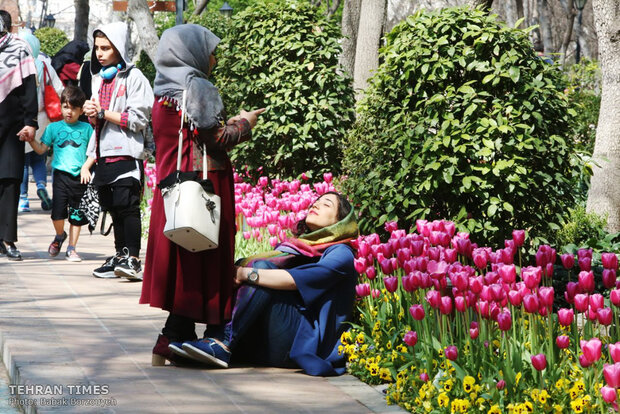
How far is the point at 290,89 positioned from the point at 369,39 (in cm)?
299

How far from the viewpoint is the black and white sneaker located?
27.0 ft

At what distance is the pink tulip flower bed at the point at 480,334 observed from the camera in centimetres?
405

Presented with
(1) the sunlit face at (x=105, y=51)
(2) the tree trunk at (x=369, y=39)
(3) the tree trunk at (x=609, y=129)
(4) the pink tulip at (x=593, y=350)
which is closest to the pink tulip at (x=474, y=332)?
(4) the pink tulip at (x=593, y=350)

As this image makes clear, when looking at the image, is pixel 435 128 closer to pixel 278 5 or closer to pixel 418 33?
pixel 418 33

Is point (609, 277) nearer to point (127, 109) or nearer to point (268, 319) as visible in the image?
point (268, 319)

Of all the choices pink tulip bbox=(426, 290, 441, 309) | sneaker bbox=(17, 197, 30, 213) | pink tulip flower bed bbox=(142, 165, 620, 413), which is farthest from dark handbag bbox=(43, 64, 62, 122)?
pink tulip bbox=(426, 290, 441, 309)

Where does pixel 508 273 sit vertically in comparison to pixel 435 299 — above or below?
above

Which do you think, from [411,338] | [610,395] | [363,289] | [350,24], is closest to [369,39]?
Answer: [350,24]

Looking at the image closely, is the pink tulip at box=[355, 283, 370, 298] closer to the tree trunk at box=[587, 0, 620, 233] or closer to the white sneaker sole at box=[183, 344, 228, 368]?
the white sneaker sole at box=[183, 344, 228, 368]

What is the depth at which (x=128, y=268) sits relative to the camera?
8.27 metres

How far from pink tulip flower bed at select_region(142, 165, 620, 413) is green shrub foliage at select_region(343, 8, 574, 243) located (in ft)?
4.51

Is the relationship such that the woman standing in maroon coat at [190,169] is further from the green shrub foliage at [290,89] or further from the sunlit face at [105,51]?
the green shrub foliage at [290,89]

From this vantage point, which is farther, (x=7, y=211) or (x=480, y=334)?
(x=7, y=211)

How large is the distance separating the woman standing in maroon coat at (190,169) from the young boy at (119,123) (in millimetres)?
2727
